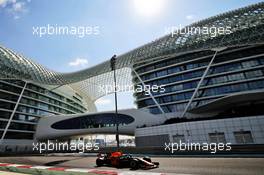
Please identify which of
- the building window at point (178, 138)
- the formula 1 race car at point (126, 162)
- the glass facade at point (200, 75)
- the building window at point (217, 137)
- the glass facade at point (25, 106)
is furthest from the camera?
the glass facade at point (25, 106)

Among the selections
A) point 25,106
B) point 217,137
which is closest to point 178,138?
point 217,137

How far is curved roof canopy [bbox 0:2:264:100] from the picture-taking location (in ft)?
144

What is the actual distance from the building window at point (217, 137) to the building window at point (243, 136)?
2138 mm

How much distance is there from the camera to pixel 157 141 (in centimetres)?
4544

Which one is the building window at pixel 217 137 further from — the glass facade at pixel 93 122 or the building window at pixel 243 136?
the glass facade at pixel 93 122

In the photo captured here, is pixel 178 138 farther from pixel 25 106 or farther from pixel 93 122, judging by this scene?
pixel 25 106

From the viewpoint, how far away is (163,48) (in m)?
54.1

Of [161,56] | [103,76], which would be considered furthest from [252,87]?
[103,76]

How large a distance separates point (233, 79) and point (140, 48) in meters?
24.4

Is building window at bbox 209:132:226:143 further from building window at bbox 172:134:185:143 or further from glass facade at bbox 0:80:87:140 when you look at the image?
glass facade at bbox 0:80:87:140

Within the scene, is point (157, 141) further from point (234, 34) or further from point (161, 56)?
point (234, 34)

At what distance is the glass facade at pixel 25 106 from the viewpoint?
60.3 metres

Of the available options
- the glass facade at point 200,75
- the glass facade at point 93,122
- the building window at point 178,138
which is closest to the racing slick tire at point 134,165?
the building window at point 178,138

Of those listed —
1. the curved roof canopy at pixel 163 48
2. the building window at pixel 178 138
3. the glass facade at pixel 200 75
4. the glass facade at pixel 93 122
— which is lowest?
the building window at pixel 178 138
